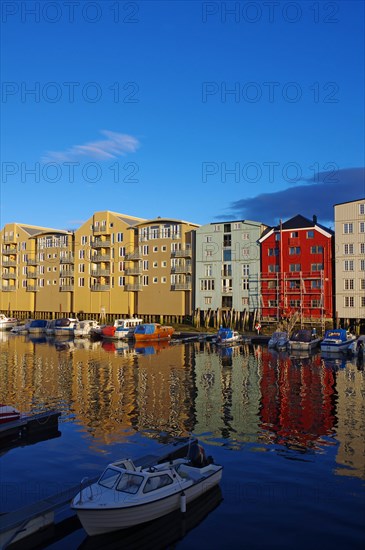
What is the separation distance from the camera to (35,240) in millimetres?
114062

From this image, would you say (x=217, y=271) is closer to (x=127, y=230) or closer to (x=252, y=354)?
(x=127, y=230)

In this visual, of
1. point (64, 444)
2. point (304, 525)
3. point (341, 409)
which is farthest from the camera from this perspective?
point (341, 409)

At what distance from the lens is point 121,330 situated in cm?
7512

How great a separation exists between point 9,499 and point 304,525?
33.2ft

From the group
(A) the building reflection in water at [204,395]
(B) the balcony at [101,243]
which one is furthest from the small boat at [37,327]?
(A) the building reflection in water at [204,395]

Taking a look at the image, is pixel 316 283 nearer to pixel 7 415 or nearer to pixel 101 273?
pixel 101 273

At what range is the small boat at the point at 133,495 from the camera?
14297 millimetres

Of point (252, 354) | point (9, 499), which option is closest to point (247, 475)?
point (9, 499)

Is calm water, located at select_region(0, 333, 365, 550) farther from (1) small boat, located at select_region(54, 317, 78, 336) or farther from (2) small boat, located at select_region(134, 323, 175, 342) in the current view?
(1) small boat, located at select_region(54, 317, 78, 336)

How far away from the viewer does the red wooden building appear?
242 ft

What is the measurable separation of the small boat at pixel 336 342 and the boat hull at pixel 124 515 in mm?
42677

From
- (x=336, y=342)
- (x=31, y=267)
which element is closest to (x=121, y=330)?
(x=336, y=342)

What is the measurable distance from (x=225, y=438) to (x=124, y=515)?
33.2 ft

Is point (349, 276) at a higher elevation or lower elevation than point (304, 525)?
higher
